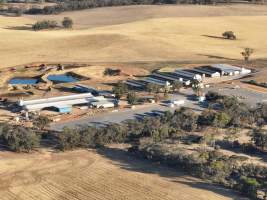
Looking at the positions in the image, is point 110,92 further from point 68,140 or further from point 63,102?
point 68,140

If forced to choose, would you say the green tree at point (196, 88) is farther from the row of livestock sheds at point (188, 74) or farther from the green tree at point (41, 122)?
the green tree at point (41, 122)

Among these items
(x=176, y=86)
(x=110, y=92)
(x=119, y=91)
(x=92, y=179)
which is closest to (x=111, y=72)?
(x=110, y=92)

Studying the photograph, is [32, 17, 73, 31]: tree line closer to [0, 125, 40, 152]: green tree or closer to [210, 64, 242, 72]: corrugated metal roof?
[210, 64, 242, 72]: corrugated metal roof

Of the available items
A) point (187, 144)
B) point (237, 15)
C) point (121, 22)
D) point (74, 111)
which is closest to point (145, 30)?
point (121, 22)

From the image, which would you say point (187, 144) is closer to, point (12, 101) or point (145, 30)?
point (12, 101)

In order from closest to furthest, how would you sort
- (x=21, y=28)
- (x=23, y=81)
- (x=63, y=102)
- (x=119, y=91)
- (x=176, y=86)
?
(x=63, y=102)
(x=119, y=91)
(x=176, y=86)
(x=23, y=81)
(x=21, y=28)

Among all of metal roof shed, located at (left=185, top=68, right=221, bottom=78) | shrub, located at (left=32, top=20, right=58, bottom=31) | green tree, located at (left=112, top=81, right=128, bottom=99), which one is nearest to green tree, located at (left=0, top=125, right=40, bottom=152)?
green tree, located at (left=112, top=81, right=128, bottom=99)
